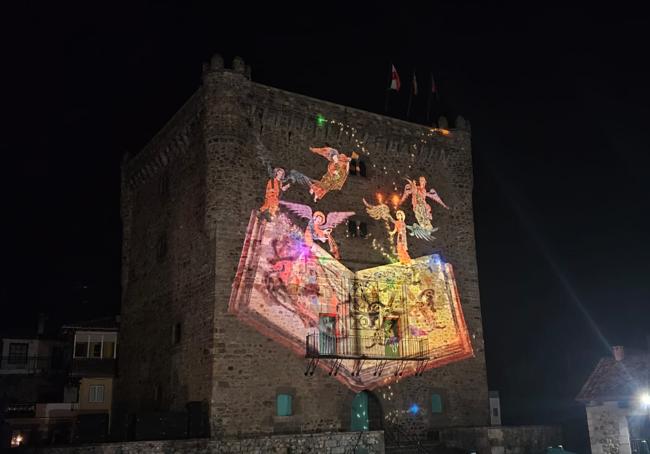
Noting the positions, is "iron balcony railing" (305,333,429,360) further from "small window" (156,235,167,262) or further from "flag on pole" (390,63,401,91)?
"flag on pole" (390,63,401,91)

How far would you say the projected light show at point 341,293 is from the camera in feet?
73.9

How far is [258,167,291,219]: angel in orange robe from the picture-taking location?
2317 centimetres

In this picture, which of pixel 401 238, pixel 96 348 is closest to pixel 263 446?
pixel 401 238

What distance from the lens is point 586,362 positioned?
44500 millimetres

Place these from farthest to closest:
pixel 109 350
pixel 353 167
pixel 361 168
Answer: pixel 109 350, pixel 361 168, pixel 353 167

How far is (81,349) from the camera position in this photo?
99.6 feet

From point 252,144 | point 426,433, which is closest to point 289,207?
point 252,144

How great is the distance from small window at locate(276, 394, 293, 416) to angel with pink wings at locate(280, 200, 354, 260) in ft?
16.8

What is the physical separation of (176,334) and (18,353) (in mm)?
19686

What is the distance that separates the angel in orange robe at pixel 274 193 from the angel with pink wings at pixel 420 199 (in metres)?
5.07

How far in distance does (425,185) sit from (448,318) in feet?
17.2

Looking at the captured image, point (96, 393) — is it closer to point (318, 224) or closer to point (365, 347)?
point (365, 347)

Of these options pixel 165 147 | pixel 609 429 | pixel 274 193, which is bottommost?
pixel 609 429

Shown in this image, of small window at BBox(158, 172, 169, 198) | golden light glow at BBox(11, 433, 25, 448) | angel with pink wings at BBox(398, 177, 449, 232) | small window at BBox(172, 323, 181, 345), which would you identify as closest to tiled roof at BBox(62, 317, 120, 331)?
golden light glow at BBox(11, 433, 25, 448)
